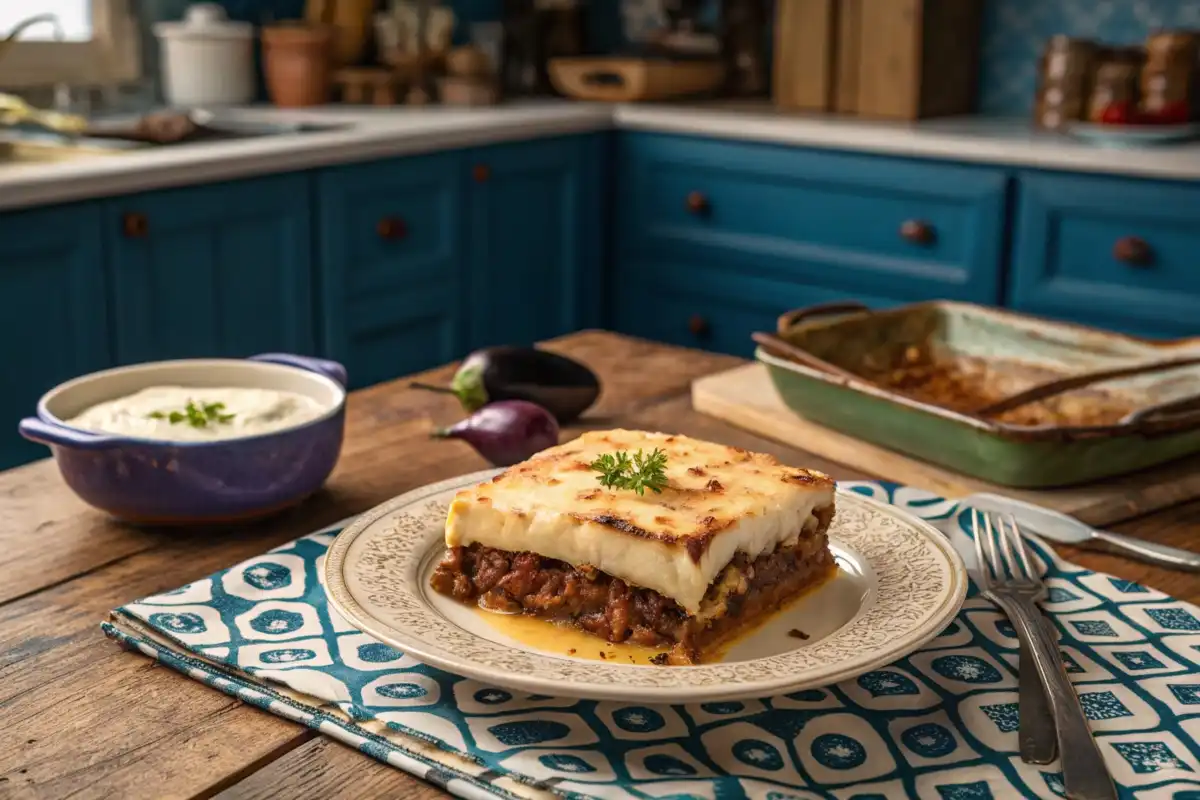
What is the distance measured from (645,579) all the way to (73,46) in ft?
8.92

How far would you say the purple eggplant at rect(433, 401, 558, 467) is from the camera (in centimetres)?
119

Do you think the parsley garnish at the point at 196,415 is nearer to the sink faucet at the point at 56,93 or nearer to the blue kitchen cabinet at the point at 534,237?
the sink faucet at the point at 56,93

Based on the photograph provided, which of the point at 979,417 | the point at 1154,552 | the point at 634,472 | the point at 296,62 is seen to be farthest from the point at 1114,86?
the point at 634,472

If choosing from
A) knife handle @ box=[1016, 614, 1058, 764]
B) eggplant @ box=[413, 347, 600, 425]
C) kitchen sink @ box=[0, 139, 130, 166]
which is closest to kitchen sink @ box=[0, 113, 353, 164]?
kitchen sink @ box=[0, 139, 130, 166]

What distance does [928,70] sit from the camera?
3170mm

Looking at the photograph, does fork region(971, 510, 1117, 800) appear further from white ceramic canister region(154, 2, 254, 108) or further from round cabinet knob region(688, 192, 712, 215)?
white ceramic canister region(154, 2, 254, 108)

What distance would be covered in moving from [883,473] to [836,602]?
1.20 ft

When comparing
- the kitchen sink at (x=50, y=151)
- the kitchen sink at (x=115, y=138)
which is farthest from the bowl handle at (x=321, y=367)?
the kitchen sink at (x=50, y=151)

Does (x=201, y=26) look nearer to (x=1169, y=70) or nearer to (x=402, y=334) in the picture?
(x=402, y=334)

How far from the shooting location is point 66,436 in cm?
102

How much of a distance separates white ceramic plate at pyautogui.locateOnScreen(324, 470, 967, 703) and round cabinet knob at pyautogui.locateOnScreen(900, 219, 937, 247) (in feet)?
6.23

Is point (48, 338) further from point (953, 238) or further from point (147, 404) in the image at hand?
point (953, 238)

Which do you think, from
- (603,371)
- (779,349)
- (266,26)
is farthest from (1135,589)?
(266,26)

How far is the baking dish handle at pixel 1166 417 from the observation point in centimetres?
116
